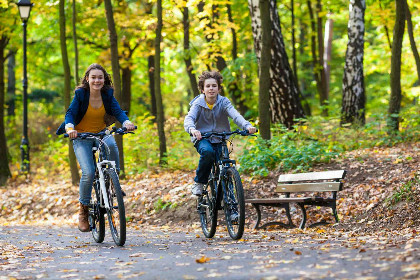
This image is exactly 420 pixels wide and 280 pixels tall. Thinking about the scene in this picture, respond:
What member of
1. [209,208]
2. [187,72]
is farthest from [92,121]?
[187,72]

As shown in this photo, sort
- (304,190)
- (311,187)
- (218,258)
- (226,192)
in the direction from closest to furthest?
(218,258) < (226,192) < (311,187) < (304,190)

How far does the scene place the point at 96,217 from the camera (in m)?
7.88

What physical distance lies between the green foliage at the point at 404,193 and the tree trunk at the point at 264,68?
4.03 metres

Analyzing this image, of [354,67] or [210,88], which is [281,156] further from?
[354,67]

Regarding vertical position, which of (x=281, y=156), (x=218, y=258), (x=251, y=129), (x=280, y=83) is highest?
(x=280, y=83)

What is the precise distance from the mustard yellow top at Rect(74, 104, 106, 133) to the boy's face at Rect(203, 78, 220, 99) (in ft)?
4.35

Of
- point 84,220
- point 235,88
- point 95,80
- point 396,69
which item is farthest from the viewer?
point 235,88

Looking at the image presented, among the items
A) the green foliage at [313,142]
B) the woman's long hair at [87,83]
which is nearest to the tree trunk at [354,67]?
the green foliage at [313,142]

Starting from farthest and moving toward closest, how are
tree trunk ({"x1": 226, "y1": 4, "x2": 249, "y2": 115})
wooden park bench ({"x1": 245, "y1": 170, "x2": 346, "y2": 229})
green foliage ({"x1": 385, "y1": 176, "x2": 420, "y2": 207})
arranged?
tree trunk ({"x1": 226, "y1": 4, "x2": 249, "y2": 115}) → wooden park bench ({"x1": 245, "y1": 170, "x2": 346, "y2": 229}) → green foliage ({"x1": 385, "y1": 176, "x2": 420, "y2": 207})

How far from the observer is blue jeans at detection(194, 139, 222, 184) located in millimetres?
7543

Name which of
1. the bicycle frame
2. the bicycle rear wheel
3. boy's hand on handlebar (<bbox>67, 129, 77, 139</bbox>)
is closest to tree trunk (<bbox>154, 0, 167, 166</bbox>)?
the bicycle frame

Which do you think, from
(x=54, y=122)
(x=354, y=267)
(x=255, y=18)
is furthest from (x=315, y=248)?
(x=54, y=122)

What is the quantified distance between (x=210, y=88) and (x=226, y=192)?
1.33m

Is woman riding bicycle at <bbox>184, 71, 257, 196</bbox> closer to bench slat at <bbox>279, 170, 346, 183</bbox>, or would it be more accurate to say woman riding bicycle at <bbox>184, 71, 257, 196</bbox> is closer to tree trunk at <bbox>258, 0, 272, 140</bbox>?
bench slat at <bbox>279, 170, 346, 183</bbox>
